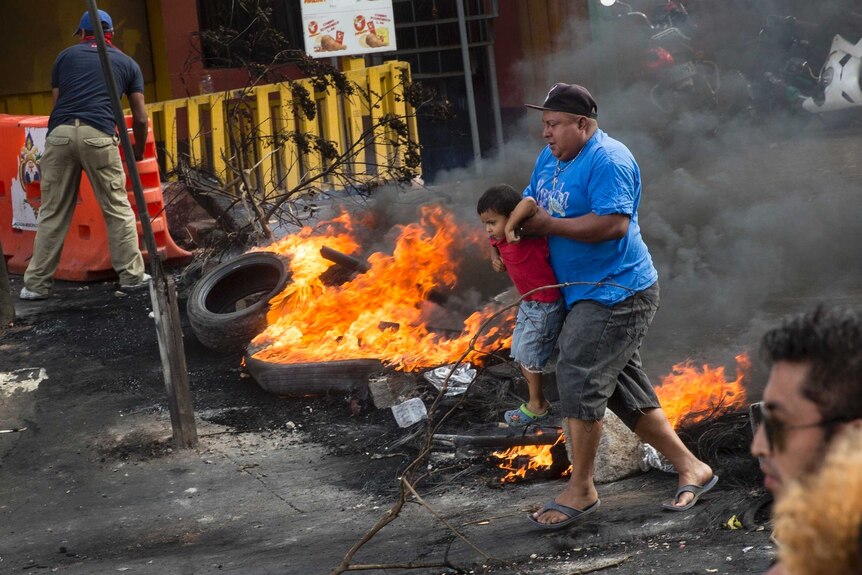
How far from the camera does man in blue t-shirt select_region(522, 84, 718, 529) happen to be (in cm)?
457

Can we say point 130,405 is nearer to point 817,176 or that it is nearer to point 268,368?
Result: point 268,368

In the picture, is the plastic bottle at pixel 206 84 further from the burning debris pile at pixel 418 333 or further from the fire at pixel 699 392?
the fire at pixel 699 392

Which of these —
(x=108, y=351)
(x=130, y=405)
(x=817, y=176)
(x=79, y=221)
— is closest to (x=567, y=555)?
(x=130, y=405)

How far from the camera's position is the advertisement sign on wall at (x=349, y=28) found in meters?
10.9

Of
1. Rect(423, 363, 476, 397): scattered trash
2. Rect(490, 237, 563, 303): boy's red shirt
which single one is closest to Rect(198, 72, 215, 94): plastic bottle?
Rect(423, 363, 476, 397): scattered trash

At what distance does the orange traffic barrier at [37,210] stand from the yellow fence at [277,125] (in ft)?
1.94

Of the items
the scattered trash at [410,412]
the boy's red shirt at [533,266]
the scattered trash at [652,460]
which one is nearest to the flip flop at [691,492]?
the scattered trash at [652,460]

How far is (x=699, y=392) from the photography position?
19.1 ft

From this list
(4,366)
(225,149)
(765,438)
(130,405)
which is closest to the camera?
(765,438)

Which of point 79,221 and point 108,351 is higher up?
point 79,221

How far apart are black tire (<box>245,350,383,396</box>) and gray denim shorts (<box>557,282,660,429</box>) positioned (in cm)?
215

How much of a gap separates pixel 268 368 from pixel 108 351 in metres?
1.52

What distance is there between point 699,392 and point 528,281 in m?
1.39

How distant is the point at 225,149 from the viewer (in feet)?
35.8
